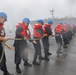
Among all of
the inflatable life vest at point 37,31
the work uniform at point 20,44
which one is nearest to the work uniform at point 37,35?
the inflatable life vest at point 37,31

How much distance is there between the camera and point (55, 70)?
21.1ft

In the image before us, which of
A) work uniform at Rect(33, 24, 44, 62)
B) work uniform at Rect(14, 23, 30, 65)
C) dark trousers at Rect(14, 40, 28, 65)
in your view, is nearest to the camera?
work uniform at Rect(14, 23, 30, 65)

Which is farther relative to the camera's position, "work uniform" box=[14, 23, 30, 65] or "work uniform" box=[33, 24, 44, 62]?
"work uniform" box=[33, 24, 44, 62]

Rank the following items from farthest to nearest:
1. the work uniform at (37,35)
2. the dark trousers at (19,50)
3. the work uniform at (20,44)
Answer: the work uniform at (37,35) < the dark trousers at (19,50) < the work uniform at (20,44)

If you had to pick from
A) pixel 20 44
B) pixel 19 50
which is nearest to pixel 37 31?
pixel 20 44

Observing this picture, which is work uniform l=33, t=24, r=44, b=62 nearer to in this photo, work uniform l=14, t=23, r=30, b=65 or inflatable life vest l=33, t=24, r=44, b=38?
inflatable life vest l=33, t=24, r=44, b=38

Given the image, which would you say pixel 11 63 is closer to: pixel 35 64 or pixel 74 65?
pixel 35 64

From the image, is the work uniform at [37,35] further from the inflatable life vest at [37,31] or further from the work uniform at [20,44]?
the work uniform at [20,44]

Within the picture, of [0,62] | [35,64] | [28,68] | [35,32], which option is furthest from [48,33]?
[0,62]

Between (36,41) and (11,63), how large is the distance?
125 centimetres

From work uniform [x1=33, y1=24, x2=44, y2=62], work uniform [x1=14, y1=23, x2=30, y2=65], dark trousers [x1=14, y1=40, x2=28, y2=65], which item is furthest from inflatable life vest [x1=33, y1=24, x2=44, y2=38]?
dark trousers [x1=14, y1=40, x2=28, y2=65]

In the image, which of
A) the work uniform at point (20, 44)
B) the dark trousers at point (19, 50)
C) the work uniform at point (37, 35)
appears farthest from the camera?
the work uniform at point (37, 35)

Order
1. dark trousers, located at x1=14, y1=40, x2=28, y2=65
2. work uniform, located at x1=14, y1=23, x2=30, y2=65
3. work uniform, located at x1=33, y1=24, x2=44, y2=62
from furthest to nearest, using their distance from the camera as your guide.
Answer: work uniform, located at x1=33, y1=24, x2=44, y2=62 → dark trousers, located at x1=14, y1=40, x2=28, y2=65 → work uniform, located at x1=14, y1=23, x2=30, y2=65

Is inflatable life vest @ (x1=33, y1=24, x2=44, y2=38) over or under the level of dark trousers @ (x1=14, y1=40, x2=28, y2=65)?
over
